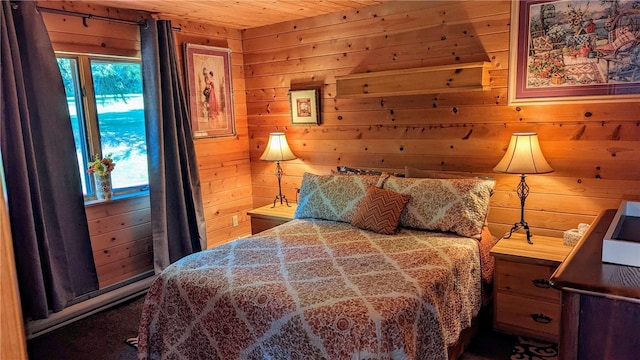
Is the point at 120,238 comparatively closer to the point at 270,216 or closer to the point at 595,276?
the point at 270,216

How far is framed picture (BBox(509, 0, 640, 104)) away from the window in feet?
9.24

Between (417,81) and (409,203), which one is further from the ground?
(417,81)

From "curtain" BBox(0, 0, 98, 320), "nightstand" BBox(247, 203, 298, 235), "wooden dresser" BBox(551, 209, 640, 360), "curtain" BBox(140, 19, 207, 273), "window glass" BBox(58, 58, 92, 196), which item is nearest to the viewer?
"wooden dresser" BBox(551, 209, 640, 360)

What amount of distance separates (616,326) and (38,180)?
10.2ft

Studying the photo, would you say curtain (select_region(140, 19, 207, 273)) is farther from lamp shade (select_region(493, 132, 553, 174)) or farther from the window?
lamp shade (select_region(493, 132, 553, 174))

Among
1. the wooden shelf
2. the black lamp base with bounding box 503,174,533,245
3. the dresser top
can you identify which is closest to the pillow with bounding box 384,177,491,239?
the black lamp base with bounding box 503,174,533,245

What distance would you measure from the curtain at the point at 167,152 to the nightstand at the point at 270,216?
50cm

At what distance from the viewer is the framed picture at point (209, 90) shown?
12.6 ft

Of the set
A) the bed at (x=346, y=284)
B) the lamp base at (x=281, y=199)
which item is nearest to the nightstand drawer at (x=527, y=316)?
the bed at (x=346, y=284)

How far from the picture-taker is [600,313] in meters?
1.21

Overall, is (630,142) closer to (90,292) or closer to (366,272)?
(366,272)

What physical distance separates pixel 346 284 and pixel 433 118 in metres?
1.73

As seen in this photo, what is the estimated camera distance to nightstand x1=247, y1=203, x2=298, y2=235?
3760mm

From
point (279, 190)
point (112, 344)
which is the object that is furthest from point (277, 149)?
point (112, 344)
